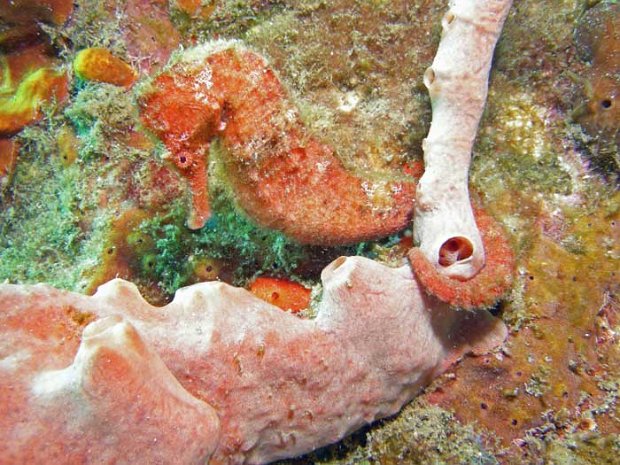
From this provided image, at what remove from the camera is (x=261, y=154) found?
94.3 inches

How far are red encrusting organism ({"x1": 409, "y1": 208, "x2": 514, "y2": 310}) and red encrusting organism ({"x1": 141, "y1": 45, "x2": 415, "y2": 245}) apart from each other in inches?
18.2

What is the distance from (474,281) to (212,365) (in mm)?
1545

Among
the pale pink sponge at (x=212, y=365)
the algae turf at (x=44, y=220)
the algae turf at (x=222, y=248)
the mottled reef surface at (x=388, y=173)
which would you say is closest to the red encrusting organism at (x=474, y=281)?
the pale pink sponge at (x=212, y=365)

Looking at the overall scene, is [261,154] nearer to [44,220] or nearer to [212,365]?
[212,365]

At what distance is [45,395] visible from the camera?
163 cm

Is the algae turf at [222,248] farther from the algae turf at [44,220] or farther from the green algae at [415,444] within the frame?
the green algae at [415,444]

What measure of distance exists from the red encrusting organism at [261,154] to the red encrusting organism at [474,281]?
46 cm

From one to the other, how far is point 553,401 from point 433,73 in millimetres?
2197

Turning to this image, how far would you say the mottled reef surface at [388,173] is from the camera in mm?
2555

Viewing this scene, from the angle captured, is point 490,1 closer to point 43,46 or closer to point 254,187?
point 254,187

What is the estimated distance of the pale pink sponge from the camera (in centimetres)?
162

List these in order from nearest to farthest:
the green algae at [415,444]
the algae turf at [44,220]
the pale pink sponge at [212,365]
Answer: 1. the pale pink sponge at [212,365]
2. the green algae at [415,444]
3. the algae turf at [44,220]

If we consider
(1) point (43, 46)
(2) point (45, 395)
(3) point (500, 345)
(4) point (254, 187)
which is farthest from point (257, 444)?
→ (1) point (43, 46)

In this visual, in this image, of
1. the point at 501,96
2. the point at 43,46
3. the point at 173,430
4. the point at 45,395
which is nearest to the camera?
the point at 45,395
